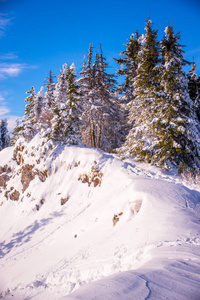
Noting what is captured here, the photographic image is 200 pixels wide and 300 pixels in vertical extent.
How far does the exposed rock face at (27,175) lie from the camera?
52.6 ft

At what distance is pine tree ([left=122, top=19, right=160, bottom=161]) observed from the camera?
39.4ft

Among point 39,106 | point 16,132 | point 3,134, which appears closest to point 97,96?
point 39,106

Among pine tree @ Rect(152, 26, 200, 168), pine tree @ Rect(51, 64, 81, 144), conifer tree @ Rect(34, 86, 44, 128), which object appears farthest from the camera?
conifer tree @ Rect(34, 86, 44, 128)

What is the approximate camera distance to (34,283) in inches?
215

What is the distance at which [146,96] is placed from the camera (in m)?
13.1

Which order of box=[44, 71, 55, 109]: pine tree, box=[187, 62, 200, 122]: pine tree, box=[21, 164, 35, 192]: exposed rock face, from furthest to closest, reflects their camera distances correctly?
box=[44, 71, 55, 109]: pine tree, box=[187, 62, 200, 122]: pine tree, box=[21, 164, 35, 192]: exposed rock face

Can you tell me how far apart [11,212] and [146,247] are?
14713mm

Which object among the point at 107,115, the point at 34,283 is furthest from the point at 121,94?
the point at 34,283

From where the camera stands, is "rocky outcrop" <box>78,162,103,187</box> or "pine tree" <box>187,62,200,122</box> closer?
"rocky outcrop" <box>78,162,103,187</box>

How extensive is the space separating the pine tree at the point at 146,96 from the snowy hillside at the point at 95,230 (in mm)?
1539

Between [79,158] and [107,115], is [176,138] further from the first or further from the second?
[107,115]

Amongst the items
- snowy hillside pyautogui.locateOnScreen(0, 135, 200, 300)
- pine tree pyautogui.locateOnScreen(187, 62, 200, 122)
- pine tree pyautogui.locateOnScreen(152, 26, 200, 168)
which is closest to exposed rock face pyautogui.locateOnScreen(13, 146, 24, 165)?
snowy hillside pyautogui.locateOnScreen(0, 135, 200, 300)

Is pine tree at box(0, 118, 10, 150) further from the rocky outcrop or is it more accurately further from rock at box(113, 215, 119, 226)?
rock at box(113, 215, 119, 226)

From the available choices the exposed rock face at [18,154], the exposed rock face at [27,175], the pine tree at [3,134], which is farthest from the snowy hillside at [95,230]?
the pine tree at [3,134]
